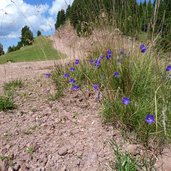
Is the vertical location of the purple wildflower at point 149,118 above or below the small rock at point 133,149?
above

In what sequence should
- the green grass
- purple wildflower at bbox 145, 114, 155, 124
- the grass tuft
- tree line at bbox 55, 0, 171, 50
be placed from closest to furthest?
purple wildflower at bbox 145, 114, 155, 124 < the green grass < the grass tuft < tree line at bbox 55, 0, 171, 50

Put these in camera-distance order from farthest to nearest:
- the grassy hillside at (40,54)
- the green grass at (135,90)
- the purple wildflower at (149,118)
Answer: the grassy hillside at (40,54), the green grass at (135,90), the purple wildflower at (149,118)

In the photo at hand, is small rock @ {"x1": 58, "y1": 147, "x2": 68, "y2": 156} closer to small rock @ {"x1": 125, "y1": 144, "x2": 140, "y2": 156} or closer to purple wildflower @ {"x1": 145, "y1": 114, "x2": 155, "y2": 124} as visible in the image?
small rock @ {"x1": 125, "y1": 144, "x2": 140, "y2": 156}

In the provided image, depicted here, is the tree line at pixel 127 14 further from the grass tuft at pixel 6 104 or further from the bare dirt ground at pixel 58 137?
the grass tuft at pixel 6 104

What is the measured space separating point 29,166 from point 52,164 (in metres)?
0.17

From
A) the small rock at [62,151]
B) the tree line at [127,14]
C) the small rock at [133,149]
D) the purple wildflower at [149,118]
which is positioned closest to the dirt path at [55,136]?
the small rock at [62,151]

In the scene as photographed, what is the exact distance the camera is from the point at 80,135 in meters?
2.65

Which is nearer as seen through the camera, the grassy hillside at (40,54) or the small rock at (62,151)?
the small rock at (62,151)

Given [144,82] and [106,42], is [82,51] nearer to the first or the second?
[106,42]

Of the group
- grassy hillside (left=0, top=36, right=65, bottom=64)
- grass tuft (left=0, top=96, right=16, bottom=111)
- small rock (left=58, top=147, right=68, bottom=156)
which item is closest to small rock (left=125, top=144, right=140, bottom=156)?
small rock (left=58, top=147, right=68, bottom=156)

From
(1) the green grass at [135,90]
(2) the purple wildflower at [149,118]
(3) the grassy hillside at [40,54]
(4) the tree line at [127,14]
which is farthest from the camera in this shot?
(3) the grassy hillside at [40,54]

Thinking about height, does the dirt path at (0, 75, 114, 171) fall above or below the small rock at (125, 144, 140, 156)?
above

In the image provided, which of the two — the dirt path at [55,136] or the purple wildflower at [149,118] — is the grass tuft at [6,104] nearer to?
the dirt path at [55,136]

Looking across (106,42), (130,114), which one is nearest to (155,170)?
(130,114)
